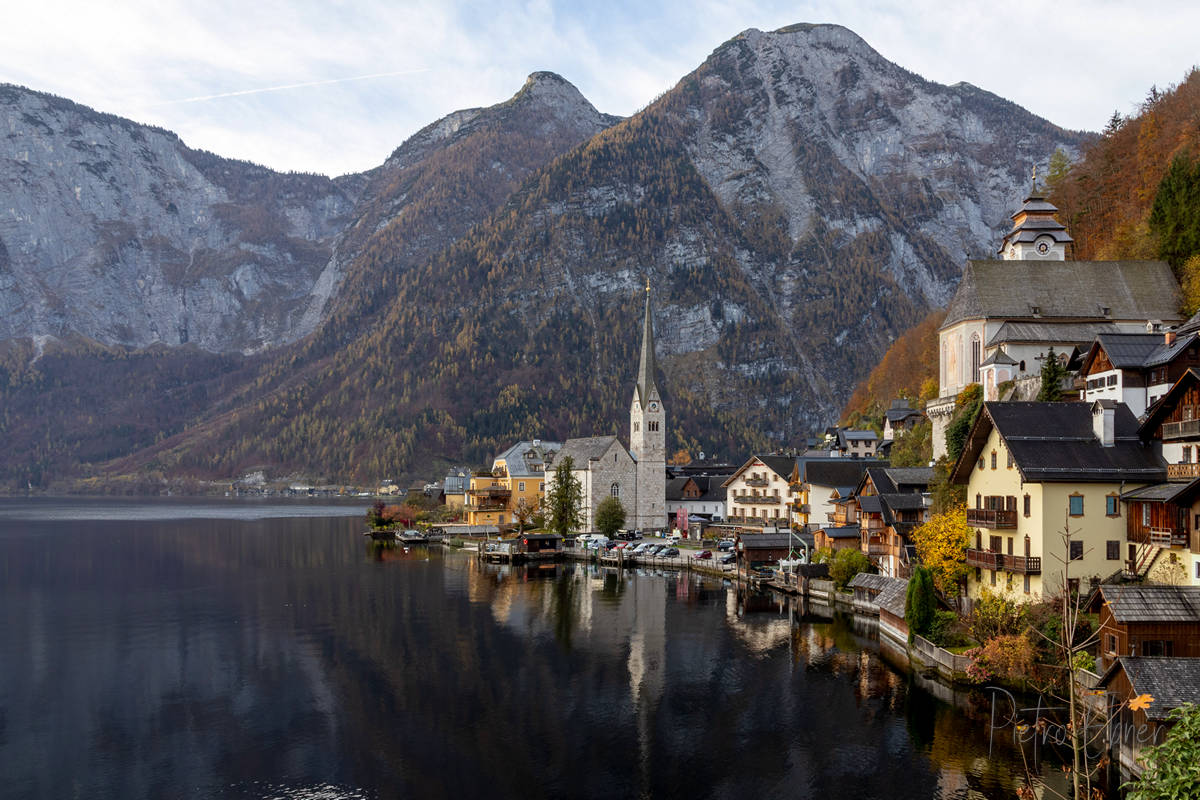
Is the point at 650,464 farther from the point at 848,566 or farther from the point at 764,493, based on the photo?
the point at 848,566

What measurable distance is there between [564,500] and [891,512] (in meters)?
53.2

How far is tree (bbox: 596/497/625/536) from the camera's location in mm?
111625

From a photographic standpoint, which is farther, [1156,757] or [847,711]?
[847,711]

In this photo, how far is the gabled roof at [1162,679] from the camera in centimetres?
2988

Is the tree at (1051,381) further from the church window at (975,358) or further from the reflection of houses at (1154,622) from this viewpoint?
the reflection of houses at (1154,622)

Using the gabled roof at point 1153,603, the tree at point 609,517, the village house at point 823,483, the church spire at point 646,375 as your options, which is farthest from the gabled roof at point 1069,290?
the church spire at point 646,375

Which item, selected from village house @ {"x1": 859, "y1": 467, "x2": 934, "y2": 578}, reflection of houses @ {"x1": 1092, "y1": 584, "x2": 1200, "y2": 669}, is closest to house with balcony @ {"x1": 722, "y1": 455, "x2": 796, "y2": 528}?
village house @ {"x1": 859, "y1": 467, "x2": 934, "y2": 578}

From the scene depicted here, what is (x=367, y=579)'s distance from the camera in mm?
83438

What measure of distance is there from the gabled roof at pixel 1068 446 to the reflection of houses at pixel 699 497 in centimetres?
7451

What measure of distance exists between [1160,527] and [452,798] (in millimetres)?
30211

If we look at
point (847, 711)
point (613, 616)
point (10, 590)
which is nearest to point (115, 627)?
point (10, 590)

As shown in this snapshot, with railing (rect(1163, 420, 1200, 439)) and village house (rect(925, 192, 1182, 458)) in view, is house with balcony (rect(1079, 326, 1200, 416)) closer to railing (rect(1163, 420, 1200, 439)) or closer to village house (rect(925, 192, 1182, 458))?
railing (rect(1163, 420, 1200, 439))

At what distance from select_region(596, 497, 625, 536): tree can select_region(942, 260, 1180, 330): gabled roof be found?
166 ft

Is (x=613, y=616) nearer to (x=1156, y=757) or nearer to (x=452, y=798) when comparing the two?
(x=452, y=798)
